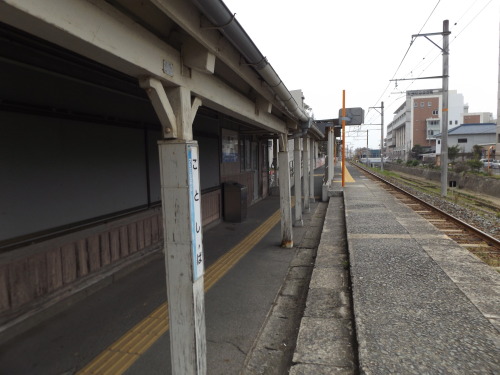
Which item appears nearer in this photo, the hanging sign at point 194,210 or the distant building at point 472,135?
the hanging sign at point 194,210

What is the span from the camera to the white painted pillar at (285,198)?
757 centimetres

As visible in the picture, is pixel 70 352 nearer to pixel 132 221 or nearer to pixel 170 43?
pixel 132 221

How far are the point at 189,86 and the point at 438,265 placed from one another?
16.1 ft

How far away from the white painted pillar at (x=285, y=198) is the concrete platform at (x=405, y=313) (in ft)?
3.73

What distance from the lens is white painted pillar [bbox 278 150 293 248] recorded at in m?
7.57

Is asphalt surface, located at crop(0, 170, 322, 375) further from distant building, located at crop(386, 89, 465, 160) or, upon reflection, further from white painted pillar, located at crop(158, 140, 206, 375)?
distant building, located at crop(386, 89, 465, 160)

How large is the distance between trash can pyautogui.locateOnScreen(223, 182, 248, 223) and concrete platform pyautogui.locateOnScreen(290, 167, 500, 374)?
409 centimetres

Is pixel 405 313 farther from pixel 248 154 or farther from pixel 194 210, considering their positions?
pixel 248 154

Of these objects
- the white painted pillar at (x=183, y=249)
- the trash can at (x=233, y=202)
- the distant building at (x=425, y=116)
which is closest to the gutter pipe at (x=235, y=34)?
the white painted pillar at (x=183, y=249)

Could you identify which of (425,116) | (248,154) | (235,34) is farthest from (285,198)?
(425,116)

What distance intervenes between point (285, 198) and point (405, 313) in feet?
13.6

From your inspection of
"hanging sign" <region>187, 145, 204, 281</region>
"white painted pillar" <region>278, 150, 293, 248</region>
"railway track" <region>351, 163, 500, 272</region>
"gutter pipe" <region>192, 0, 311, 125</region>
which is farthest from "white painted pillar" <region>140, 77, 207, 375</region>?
"railway track" <region>351, 163, 500, 272</region>

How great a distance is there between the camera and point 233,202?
10.6 meters

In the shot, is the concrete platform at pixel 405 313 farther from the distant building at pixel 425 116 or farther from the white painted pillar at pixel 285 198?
the distant building at pixel 425 116
